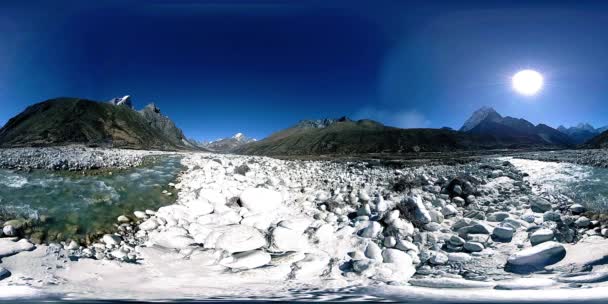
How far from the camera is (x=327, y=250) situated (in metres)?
8.43

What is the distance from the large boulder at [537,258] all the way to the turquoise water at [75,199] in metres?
9.81

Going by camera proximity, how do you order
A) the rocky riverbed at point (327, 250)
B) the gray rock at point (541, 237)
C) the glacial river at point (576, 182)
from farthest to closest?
the glacial river at point (576, 182), the gray rock at point (541, 237), the rocky riverbed at point (327, 250)

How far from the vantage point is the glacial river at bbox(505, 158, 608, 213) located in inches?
432

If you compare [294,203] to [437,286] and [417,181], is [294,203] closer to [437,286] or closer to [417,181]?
[417,181]

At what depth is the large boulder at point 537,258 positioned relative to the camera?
6.74 meters

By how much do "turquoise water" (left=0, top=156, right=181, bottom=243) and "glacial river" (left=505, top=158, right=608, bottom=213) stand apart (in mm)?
14257

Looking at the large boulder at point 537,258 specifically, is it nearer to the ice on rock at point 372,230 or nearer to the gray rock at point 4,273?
the ice on rock at point 372,230

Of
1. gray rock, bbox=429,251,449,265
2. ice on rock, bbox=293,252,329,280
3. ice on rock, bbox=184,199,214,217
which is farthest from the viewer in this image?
ice on rock, bbox=184,199,214,217

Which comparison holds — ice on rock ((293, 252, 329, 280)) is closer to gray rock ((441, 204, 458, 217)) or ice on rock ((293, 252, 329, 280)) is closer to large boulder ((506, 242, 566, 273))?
large boulder ((506, 242, 566, 273))

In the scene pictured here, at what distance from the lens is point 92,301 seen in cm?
591

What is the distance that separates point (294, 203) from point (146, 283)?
650 cm

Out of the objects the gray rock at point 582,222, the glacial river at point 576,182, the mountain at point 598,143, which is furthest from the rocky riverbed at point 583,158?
the mountain at point 598,143

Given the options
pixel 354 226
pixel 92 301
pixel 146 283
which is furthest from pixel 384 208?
pixel 92 301

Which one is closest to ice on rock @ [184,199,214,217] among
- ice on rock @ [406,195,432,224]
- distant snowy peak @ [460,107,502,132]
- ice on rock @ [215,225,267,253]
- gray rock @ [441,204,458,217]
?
ice on rock @ [215,225,267,253]
